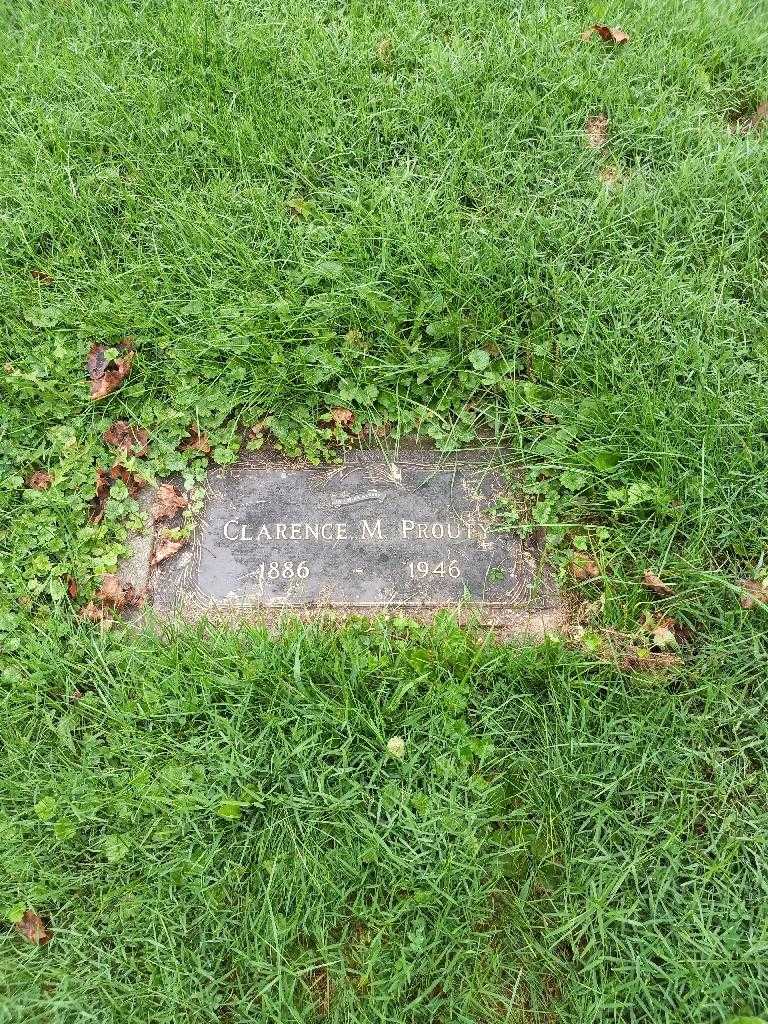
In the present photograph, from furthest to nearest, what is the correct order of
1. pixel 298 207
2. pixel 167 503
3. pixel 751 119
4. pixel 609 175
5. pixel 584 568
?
1. pixel 751 119
2. pixel 609 175
3. pixel 298 207
4. pixel 167 503
5. pixel 584 568

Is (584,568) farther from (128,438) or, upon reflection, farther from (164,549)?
(128,438)

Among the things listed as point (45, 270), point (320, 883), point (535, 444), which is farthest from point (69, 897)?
point (45, 270)

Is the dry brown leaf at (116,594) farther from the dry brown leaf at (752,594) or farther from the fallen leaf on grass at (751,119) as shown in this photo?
the fallen leaf on grass at (751,119)

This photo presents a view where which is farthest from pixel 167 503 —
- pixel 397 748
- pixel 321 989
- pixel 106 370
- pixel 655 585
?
pixel 655 585

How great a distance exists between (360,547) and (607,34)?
8.95 ft

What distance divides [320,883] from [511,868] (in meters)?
0.55

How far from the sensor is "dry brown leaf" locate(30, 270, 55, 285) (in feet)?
9.95

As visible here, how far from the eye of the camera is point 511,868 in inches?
82.7

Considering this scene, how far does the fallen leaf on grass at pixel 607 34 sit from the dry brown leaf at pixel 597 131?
443 millimetres

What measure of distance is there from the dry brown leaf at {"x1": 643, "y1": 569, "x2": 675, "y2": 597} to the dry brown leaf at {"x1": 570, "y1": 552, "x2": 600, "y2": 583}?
0.51 ft

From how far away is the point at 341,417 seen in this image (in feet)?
8.95

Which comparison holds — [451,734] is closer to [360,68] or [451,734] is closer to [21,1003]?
[21,1003]

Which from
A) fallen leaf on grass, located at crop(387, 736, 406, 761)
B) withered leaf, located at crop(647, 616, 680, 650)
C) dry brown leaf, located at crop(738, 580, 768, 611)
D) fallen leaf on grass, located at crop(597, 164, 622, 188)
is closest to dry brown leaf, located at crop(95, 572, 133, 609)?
fallen leaf on grass, located at crop(387, 736, 406, 761)

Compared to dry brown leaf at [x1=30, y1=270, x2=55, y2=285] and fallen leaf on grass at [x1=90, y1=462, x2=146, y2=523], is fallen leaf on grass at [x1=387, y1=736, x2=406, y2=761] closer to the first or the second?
fallen leaf on grass at [x1=90, y1=462, x2=146, y2=523]
